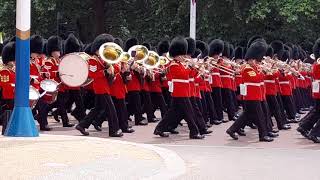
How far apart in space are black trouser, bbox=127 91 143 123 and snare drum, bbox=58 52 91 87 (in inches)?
81.6

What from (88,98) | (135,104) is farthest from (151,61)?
(88,98)

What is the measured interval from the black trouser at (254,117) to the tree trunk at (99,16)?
17.8 m

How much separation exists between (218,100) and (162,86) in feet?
4.42

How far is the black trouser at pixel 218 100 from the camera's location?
16.2 metres

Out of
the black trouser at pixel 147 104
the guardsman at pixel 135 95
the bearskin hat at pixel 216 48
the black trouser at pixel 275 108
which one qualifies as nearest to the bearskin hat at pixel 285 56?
the bearskin hat at pixel 216 48

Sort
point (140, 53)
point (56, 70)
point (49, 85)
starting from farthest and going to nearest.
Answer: point (140, 53) → point (56, 70) → point (49, 85)

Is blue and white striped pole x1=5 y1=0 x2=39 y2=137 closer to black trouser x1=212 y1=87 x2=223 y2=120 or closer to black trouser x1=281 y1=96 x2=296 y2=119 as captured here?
black trouser x1=212 y1=87 x2=223 y2=120

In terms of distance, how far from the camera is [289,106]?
1648cm

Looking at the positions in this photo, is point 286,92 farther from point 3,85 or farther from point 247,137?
point 3,85

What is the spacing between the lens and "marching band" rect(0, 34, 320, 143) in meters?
13.0

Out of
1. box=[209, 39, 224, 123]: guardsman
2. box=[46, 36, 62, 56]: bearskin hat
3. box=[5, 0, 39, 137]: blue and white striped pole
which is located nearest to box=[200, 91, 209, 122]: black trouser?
box=[209, 39, 224, 123]: guardsman

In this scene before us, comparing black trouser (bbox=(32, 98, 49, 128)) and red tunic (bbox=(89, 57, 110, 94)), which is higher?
red tunic (bbox=(89, 57, 110, 94))

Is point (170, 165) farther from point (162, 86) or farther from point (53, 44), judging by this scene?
point (162, 86)

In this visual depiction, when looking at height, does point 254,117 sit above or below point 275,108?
below
